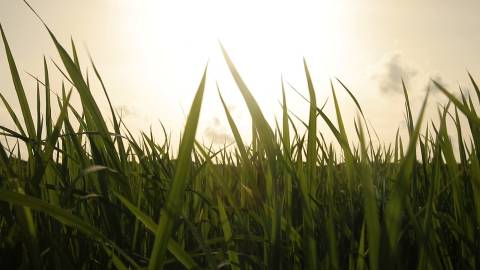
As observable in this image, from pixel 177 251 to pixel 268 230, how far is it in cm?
27

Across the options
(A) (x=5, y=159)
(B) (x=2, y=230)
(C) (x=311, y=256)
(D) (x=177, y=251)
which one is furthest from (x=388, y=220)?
(B) (x=2, y=230)

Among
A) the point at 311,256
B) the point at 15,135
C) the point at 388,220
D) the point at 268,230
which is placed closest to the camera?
the point at 388,220

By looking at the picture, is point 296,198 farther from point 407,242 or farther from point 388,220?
point 388,220

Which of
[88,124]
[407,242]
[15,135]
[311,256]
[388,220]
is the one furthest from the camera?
[88,124]

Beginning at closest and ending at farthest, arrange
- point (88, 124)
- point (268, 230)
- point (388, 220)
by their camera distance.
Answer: point (388, 220), point (268, 230), point (88, 124)

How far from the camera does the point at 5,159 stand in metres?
0.87


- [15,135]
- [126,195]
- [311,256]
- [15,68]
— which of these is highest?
[15,68]

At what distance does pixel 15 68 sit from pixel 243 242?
0.61 meters

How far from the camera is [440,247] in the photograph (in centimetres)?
86

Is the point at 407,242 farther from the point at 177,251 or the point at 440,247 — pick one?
the point at 177,251

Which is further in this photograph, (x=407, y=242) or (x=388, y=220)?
(x=407, y=242)

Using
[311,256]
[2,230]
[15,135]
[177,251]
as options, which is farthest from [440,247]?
[2,230]

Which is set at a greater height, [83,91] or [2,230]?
[83,91]

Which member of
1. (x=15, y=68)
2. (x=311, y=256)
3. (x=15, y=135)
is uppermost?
(x=15, y=68)
